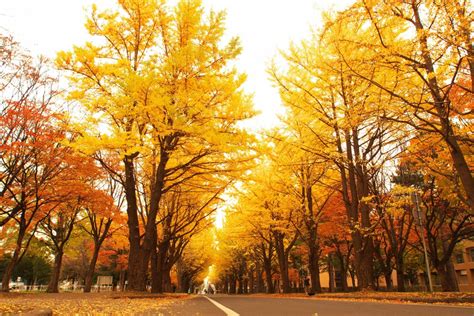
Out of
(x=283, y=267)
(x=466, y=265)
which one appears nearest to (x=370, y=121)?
(x=283, y=267)

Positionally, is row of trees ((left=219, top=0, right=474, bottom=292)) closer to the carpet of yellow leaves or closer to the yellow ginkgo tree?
the yellow ginkgo tree

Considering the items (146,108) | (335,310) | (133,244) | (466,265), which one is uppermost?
(146,108)

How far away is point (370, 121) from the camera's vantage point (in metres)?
10.7

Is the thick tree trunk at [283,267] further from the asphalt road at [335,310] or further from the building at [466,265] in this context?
the building at [466,265]

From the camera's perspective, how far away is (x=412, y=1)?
23.6 ft

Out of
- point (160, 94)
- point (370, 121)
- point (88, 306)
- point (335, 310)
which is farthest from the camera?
point (370, 121)

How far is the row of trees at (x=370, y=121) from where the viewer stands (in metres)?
6.99

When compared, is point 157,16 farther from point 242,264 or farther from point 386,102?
point 242,264

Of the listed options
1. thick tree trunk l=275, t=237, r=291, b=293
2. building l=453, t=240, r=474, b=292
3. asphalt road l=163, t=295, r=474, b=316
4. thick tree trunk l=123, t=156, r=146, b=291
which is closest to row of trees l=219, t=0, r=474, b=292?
thick tree trunk l=275, t=237, r=291, b=293

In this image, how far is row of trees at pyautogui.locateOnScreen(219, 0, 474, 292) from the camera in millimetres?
6992

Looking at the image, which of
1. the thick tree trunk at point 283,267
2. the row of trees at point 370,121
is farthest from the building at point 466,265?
the thick tree trunk at point 283,267

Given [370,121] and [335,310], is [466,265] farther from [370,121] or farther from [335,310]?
[335,310]

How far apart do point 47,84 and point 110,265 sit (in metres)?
35.3

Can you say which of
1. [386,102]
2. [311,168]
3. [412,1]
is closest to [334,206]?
[311,168]
